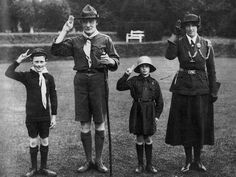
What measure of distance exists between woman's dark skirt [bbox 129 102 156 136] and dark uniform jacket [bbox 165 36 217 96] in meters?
0.44

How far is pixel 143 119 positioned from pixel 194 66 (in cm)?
93

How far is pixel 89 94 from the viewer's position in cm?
548

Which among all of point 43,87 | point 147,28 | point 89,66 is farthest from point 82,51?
point 147,28

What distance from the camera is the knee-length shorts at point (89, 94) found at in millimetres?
5430

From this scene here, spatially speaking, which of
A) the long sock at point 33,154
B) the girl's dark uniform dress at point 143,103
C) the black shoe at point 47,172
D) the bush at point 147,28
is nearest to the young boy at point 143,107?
the girl's dark uniform dress at point 143,103

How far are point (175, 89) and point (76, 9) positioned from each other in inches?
1204

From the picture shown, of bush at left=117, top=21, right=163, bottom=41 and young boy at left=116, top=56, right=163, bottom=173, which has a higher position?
bush at left=117, top=21, right=163, bottom=41

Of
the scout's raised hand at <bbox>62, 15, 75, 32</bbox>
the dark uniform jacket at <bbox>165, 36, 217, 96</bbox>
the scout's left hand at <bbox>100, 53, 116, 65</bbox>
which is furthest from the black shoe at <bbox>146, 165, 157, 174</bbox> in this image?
the scout's raised hand at <bbox>62, 15, 75, 32</bbox>

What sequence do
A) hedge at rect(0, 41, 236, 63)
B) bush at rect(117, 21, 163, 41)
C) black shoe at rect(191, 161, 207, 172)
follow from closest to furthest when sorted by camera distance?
black shoe at rect(191, 161, 207, 172)
hedge at rect(0, 41, 236, 63)
bush at rect(117, 21, 163, 41)

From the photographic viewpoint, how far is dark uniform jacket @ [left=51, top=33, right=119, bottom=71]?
5418mm

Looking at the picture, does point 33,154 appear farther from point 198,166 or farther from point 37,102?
point 198,166

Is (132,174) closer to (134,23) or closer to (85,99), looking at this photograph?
(85,99)

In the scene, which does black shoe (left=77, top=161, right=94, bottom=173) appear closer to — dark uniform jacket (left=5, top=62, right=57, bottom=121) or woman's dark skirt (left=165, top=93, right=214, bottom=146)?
dark uniform jacket (left=5, top=62, right=57, bottom=121)

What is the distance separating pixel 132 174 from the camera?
17.8 feet
